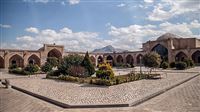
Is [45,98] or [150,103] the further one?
[45,98]

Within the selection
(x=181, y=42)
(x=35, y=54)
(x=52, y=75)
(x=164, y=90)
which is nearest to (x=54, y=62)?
(x=52, y=75)

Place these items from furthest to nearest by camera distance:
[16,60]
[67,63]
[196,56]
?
[196,56] → [16,60] → [67,63]

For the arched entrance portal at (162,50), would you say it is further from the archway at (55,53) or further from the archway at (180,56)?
the archway at (55,53)

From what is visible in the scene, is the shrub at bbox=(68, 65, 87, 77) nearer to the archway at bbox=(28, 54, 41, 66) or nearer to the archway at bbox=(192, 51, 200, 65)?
the archway at bbox=(28, 54, 41, 66)

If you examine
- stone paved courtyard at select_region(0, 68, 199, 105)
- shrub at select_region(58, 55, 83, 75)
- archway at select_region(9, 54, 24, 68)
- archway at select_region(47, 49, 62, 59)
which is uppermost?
archway at select_region(47, 49, 62, 59)

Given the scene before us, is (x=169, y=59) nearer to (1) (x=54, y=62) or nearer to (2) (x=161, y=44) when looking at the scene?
(2) (x=161, y=44)

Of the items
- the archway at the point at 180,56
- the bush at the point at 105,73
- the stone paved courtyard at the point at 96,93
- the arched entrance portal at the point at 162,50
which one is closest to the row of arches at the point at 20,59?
the arched entrance portal at the point at 162,50

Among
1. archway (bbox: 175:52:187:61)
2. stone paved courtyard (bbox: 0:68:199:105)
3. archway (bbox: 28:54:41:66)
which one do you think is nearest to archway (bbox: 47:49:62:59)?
archway (bbox: 28:54:41:66)

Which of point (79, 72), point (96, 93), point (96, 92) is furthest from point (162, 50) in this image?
point (96, 93)

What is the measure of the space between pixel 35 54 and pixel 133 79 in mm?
27347

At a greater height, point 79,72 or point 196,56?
point 196,56

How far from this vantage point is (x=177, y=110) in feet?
23.1

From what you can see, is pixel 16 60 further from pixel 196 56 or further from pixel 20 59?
pixel 196 56

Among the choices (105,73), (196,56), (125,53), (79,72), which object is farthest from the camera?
(125,53)
